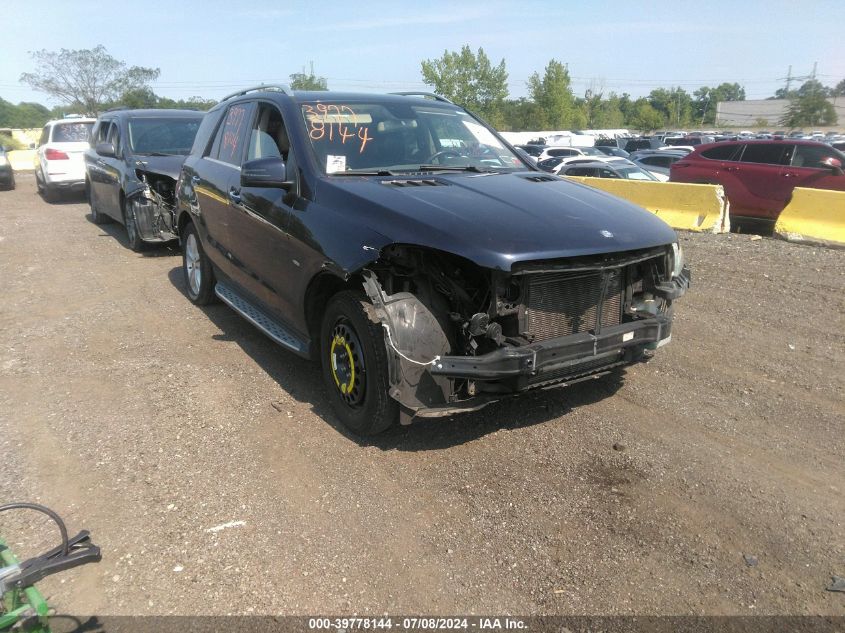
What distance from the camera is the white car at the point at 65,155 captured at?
15.8 metres

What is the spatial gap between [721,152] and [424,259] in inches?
464

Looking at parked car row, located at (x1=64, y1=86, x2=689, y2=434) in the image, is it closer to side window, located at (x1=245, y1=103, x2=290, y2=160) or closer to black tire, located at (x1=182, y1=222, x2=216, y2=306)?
side window, located at (x1=245, y1=103, x2=290, y2=160)

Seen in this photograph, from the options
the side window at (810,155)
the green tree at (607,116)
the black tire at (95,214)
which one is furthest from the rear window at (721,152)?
the green tree at (607,116)

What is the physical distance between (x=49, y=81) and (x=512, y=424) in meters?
58.4

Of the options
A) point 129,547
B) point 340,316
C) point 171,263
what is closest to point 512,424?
point 340,316

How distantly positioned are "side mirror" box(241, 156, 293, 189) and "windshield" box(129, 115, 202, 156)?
6313mm

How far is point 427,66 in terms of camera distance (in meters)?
75.0

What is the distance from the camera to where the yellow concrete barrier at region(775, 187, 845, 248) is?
9633mm

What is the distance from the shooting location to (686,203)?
37.2 feet

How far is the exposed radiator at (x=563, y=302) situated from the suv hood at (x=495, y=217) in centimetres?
21

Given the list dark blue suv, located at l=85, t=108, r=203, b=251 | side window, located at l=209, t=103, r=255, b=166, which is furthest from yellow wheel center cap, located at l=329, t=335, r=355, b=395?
dark blue suv, located at l=85, t=108, r=203, b=251

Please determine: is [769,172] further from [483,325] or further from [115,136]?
[115,136]

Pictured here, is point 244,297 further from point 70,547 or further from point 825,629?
point 825,629

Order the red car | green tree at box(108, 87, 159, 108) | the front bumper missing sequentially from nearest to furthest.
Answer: the front bumper missing, the red car, green tree at box(108, 87, 159, 108)
